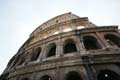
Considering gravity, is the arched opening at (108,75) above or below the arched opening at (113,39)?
below

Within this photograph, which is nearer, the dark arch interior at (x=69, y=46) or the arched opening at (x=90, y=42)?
the arched opening at (x=90, y=42)

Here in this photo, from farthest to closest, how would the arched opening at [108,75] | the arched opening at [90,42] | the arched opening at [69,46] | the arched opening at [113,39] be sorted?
the arched opening at [69,46] < the arched opening at [113,39] < the arched opening at [90,42] < the arched opening at [108,75]

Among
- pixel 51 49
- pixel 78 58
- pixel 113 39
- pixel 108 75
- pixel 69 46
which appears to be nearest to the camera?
pixel 108 75

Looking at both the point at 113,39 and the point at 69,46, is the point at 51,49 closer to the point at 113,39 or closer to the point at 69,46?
the point at 69,46

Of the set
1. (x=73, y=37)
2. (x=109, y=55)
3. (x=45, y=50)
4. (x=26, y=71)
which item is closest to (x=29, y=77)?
(x=26, y=71)

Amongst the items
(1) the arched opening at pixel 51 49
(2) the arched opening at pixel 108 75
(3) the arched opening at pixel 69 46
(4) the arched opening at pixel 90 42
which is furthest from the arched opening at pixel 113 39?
(1) the arched opening at pixel 51 49

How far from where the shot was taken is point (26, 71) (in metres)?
10.7

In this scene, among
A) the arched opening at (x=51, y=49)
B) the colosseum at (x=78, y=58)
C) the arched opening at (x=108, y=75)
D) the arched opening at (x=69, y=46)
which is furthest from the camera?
the arched opening at (x=51, y=49)

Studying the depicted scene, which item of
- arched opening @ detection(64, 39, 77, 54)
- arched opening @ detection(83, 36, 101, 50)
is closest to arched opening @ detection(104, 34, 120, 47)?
arched opening @ detection(83, 36, 101, 50)

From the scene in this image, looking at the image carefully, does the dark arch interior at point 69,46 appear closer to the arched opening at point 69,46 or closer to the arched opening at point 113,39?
the arched opening at point 69,46

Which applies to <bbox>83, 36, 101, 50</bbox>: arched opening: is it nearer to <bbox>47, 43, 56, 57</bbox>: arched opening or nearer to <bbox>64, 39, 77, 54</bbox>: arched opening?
<bbox>64, 39, 77, 54</bbox>: arched opening

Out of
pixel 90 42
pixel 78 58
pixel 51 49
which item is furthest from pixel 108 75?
pixel 51 49

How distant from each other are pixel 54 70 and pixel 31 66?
2907 millimetres

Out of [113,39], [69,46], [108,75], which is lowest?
[108,75]
